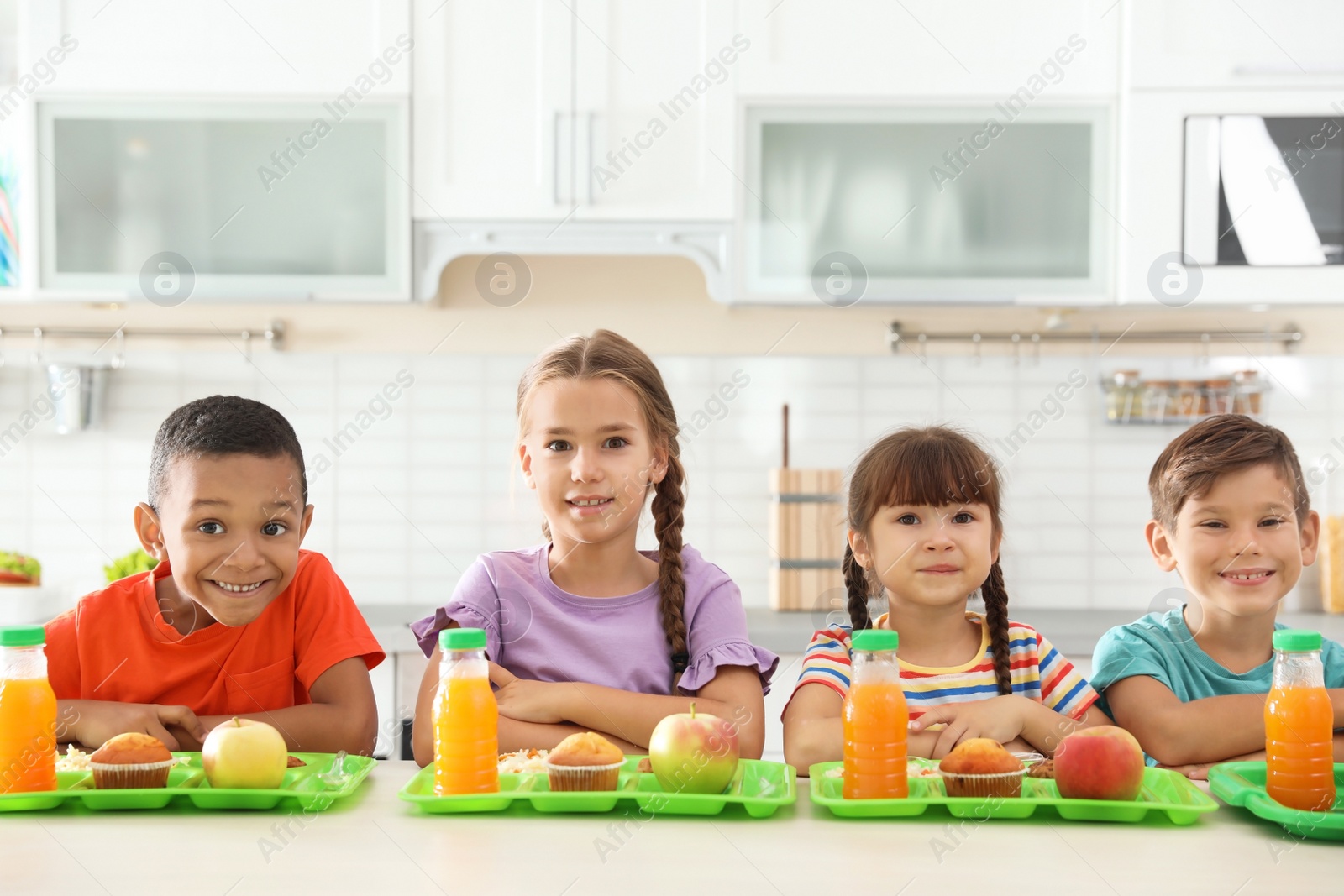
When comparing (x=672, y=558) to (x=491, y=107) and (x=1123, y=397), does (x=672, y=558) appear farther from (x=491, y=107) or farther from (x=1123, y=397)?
(x=1123, y=397)

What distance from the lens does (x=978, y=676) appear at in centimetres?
126

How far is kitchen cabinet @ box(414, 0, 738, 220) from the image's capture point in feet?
7.49

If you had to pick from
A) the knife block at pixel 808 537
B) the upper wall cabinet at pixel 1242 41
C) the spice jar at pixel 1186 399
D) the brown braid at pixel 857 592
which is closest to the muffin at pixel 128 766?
the brown braid at pixel 857 592

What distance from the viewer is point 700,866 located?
0.80m

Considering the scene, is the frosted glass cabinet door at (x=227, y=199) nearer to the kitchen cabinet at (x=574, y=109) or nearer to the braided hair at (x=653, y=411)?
the kitchen cabinet at (x=574, y=109)

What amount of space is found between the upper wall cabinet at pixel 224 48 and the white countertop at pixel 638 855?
1.74m

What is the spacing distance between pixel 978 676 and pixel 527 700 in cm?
51

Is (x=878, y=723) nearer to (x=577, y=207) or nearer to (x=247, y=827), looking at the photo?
(x=247, y=827)

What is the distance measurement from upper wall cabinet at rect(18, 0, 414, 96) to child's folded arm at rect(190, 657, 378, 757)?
1.44 m

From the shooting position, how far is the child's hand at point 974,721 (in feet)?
3.65

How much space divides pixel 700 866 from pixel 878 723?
21 cm

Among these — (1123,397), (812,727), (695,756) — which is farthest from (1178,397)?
(695,756)

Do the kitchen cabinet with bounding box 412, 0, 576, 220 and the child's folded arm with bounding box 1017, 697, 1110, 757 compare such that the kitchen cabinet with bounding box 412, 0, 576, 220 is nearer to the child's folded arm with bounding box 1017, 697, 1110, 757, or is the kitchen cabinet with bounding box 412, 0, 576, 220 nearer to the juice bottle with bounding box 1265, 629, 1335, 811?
the child's folded arm with bounding box 1017, 697, 1110, 757

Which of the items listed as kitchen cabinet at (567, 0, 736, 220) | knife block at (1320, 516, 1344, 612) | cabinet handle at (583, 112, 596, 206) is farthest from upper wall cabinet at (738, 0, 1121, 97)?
knife block at (1320, 516, 1344, 612)
